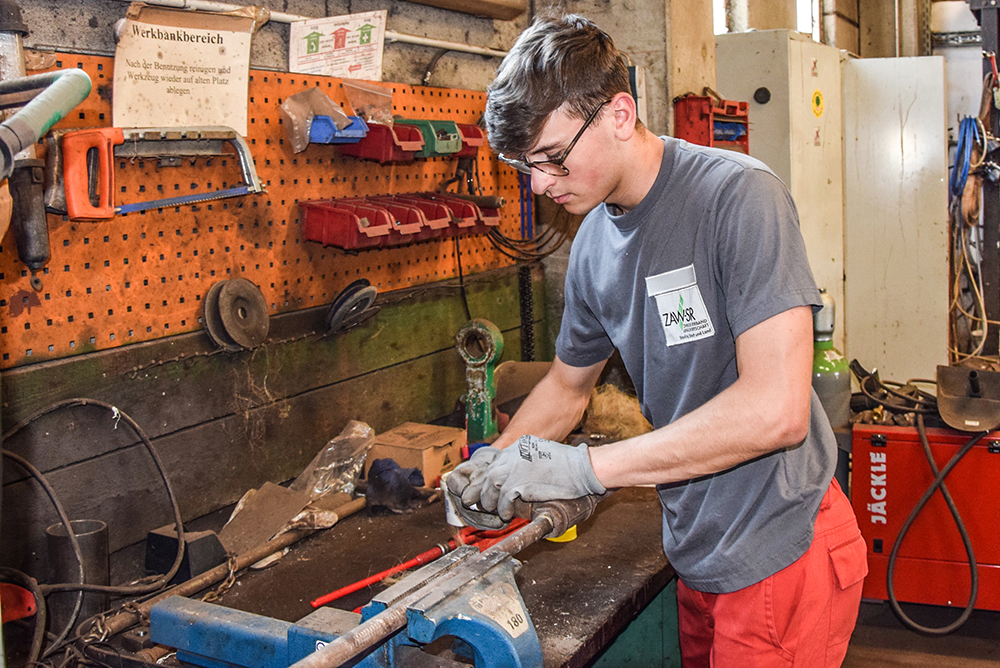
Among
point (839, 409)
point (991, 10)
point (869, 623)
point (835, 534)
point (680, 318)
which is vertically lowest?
point (869, 623)

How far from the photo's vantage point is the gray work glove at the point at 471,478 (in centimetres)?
125

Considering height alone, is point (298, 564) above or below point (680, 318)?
below

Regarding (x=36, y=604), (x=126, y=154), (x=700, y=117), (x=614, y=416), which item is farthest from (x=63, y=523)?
(x=700, y=117)

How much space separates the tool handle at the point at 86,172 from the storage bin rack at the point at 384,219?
1.76 ft

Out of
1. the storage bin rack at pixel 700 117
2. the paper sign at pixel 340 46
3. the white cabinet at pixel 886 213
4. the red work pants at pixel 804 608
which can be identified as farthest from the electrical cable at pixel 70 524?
the white cabinet at pixel 886 213

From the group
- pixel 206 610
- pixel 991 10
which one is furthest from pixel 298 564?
pixel 991 10

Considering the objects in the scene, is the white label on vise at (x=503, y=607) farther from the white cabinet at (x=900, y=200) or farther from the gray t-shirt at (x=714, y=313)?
the white cabinet at (x=900, y=200)

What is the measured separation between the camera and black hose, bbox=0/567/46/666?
134 cm

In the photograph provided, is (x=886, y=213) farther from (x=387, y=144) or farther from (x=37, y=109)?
(x=37, y=109)

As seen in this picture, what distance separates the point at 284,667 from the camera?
3.97 ft

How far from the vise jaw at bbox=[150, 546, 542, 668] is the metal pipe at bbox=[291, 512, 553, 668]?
0.04 ft

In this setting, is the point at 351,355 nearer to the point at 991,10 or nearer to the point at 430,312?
the point at 430,312

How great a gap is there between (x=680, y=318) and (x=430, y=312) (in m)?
1.20

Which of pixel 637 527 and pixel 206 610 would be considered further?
pixel 637 527
